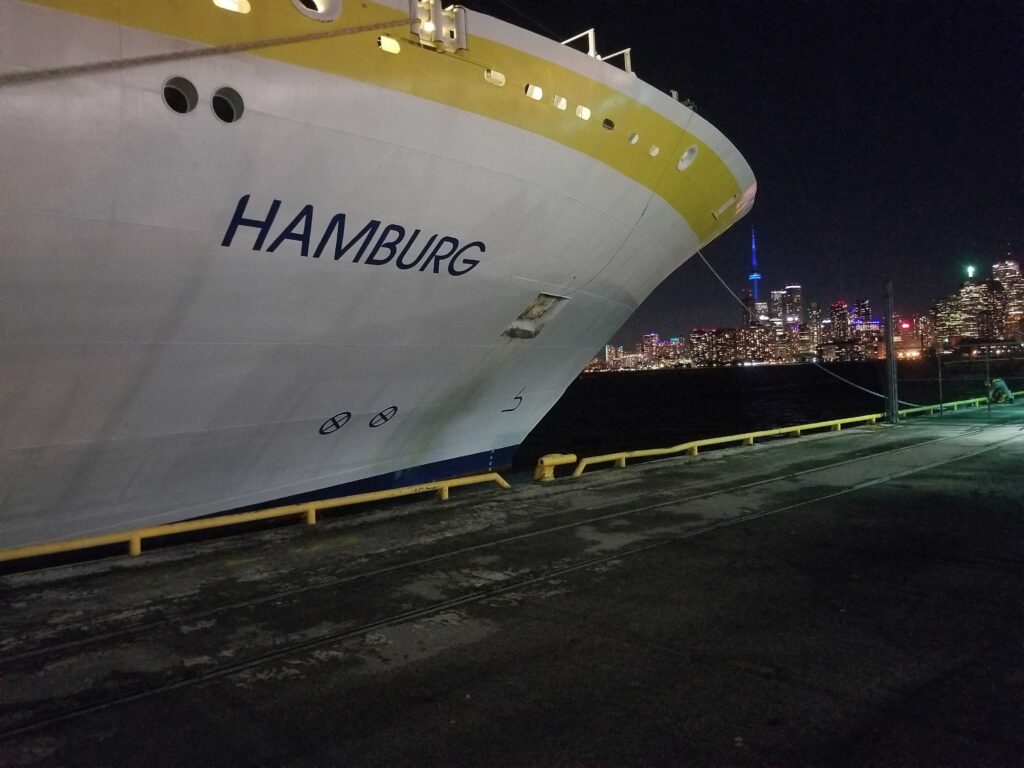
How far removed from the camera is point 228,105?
5469mm

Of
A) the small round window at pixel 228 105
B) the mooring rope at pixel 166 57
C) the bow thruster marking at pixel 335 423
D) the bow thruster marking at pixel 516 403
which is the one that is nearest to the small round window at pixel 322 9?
Result: the mooring rope at pixel 166 57

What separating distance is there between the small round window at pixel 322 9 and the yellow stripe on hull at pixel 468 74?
60mm

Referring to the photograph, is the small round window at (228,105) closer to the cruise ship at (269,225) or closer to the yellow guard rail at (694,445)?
the cruise ship at (269,225)

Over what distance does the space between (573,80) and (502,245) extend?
1.99 m

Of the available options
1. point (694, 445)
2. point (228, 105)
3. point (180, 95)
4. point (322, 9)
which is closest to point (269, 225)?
point (228, 105)

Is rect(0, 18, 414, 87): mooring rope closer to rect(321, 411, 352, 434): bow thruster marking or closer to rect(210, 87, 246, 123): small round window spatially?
rect(210, 87, 246, 123): small round window

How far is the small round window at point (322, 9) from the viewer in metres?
5.65

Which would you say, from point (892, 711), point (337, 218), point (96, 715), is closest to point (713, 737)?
point (892, 711)

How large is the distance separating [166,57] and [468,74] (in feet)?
9.23

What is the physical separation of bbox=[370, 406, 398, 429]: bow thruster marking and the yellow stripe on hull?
3.84 m

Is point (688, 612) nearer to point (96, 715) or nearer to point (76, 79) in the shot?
point (96, 715)

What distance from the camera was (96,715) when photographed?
342 centimetres

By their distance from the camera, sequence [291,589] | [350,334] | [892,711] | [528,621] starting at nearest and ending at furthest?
[892,711], [528,621], [291,589], [350,334]

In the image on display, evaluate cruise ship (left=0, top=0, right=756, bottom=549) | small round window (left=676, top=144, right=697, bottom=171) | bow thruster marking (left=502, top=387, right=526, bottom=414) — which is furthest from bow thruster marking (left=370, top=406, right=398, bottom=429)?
small round window (left=676, top=144, right=697, bottom=171)
